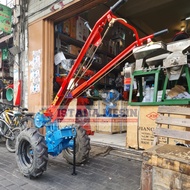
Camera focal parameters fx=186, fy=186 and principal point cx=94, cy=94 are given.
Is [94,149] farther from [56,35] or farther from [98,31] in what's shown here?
[56,35]

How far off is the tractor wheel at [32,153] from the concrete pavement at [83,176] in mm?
129

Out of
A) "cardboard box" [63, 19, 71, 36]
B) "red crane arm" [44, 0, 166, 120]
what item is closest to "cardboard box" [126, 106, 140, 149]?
"red crane arm" [44, 0, 166, 120]

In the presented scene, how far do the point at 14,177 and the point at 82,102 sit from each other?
10.4 feet

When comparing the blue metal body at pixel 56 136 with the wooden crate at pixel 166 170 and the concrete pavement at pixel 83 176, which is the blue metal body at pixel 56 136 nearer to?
the concrete pavement at pixel 83 176

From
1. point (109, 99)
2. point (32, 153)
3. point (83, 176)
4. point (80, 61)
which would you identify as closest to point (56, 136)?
point (32, 153)

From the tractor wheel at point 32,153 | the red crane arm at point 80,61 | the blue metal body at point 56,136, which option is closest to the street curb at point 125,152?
the blue metal body at point 56,136

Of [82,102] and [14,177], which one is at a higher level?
[82,102]

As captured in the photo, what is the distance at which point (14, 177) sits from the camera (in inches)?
99.4

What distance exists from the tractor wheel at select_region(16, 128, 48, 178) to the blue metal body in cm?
19

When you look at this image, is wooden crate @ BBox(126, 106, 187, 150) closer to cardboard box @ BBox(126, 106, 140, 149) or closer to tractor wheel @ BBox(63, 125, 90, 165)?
cardboard box @ BBox(126, 106, 140, 149)

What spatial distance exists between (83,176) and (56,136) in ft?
2.20

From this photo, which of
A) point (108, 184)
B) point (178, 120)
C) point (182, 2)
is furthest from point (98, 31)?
point (182, 2)

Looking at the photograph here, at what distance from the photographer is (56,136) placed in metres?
2.63

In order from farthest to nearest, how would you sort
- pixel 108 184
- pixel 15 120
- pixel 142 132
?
pixel 15 120 → pixel 142 132 → pixel 108 184
